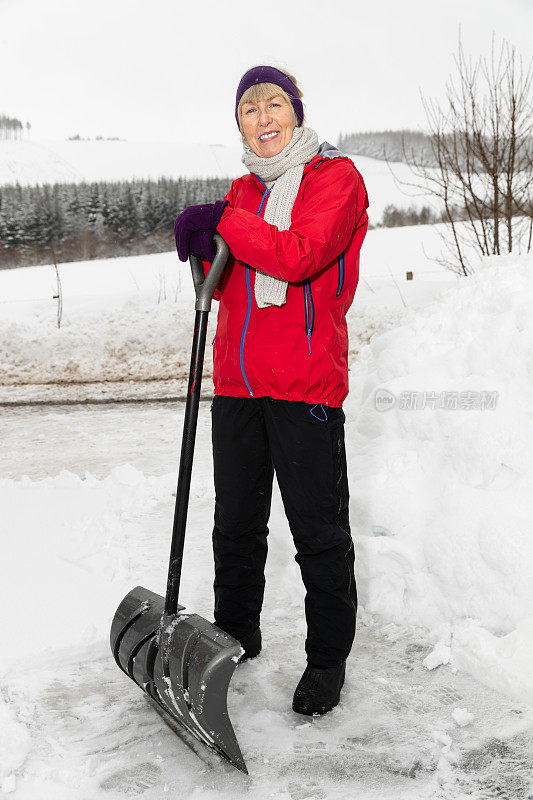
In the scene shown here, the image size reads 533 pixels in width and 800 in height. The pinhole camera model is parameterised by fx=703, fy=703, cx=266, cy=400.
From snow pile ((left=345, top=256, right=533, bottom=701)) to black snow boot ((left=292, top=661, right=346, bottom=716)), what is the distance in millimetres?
428

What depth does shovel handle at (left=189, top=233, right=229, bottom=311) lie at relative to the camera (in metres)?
2.03

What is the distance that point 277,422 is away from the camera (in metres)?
2.13

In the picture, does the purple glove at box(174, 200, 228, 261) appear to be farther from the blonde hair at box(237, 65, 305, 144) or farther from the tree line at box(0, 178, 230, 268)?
the tree line at box(0, 178, 230, 268)

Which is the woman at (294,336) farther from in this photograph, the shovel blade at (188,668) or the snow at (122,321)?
the snow at (122,321)

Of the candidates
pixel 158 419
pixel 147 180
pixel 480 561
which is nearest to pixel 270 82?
pixel 480 561

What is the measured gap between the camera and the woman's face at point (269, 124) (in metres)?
2.09

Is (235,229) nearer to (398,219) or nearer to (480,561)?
(480,561)

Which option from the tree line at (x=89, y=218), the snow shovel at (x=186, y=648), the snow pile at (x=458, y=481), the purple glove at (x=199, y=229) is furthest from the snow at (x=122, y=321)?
the purple glove at (x=199, y=229)

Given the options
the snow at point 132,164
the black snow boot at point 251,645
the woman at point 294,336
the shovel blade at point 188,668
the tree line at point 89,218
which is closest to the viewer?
the shovel blade at point 188,668

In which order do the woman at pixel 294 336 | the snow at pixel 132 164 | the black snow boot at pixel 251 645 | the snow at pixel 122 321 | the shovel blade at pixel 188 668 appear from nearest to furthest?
the shovel blade at pixel 188 668 < the woman at pixel 294 336 < the black snow boot at pixel 251 645 < the snow at pixel 122 321 < the snow at pixel 132 164

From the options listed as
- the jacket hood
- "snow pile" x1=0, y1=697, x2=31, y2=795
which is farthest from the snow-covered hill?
"snow pile" x1=0, y1=697, x2=31, y2=795

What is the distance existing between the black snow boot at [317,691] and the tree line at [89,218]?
16888 mm

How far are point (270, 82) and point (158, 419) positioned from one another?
5186 millimetres

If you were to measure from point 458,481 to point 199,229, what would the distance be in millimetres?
1603
